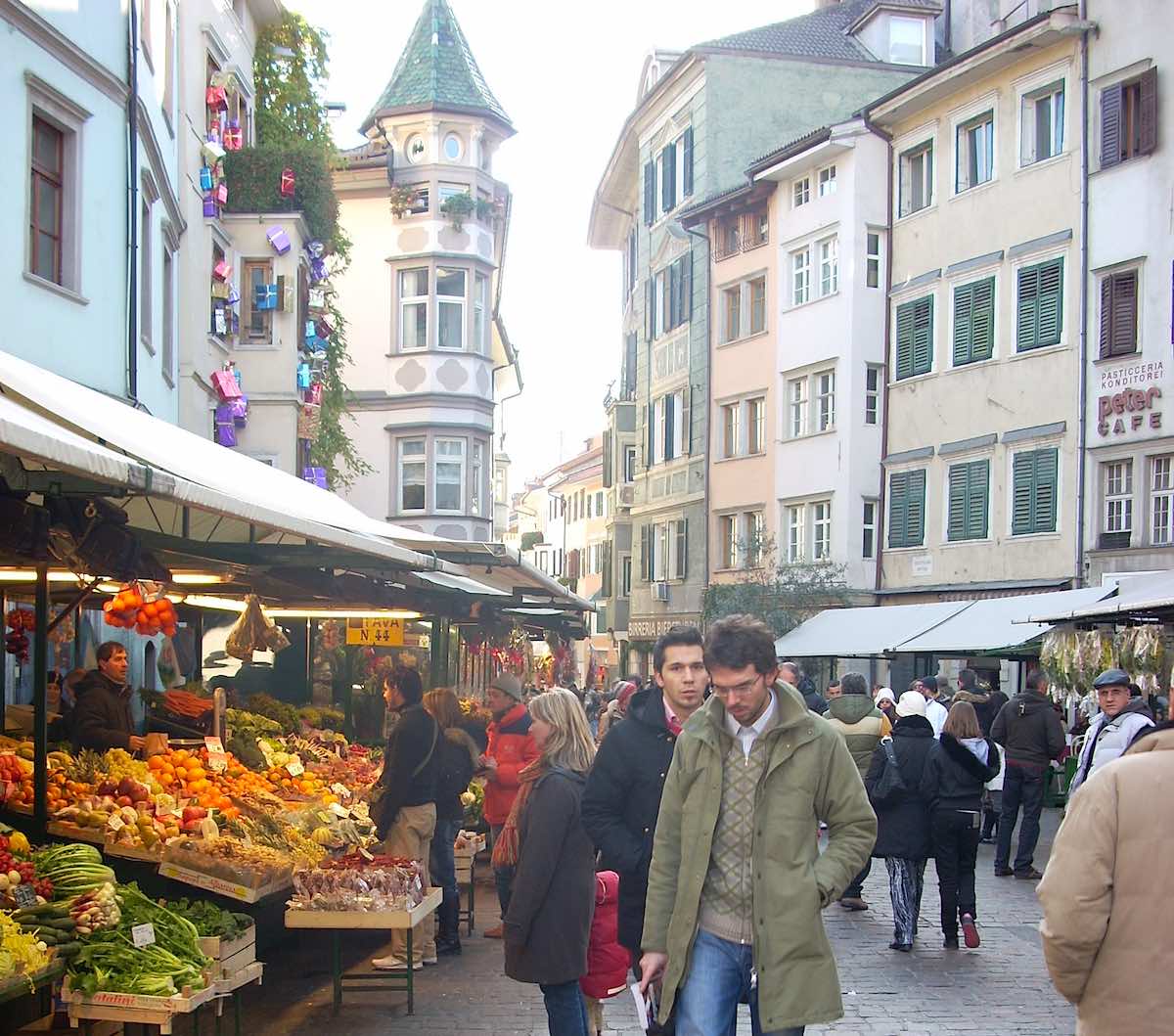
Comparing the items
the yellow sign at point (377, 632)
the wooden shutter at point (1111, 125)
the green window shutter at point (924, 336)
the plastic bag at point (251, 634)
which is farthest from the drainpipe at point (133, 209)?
the green window shutter at point (924, 336)

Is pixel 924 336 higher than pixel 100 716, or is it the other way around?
pixel 924 336

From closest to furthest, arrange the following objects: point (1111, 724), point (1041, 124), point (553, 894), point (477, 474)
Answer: point (553, 894) < point (1111, 724) < point (1041, 124) < point (477, 474)

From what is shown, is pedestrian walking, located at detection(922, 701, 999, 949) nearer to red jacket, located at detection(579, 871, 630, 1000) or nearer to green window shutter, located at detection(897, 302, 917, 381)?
red jacket, located at detection(579, 871, 630, 1000)

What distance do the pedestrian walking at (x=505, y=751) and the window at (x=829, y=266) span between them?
991 inches

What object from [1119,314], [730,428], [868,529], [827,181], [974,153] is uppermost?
[827,181]

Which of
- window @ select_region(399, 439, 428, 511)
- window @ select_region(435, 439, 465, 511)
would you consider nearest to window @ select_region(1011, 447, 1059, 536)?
window @ select_region(435, 439, 465, 511)

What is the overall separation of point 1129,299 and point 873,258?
8860 millimetres

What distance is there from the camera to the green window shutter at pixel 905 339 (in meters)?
33.4

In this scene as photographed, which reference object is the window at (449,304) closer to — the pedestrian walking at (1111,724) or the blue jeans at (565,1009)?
the pedestrian walking at (1111,724)

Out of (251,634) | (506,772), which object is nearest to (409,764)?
(506,772)

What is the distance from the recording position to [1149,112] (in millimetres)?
26297

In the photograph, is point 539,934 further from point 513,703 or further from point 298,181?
point 298,181

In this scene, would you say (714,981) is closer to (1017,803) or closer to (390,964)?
(390,964)

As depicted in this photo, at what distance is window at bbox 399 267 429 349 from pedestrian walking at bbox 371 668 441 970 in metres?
28.6
